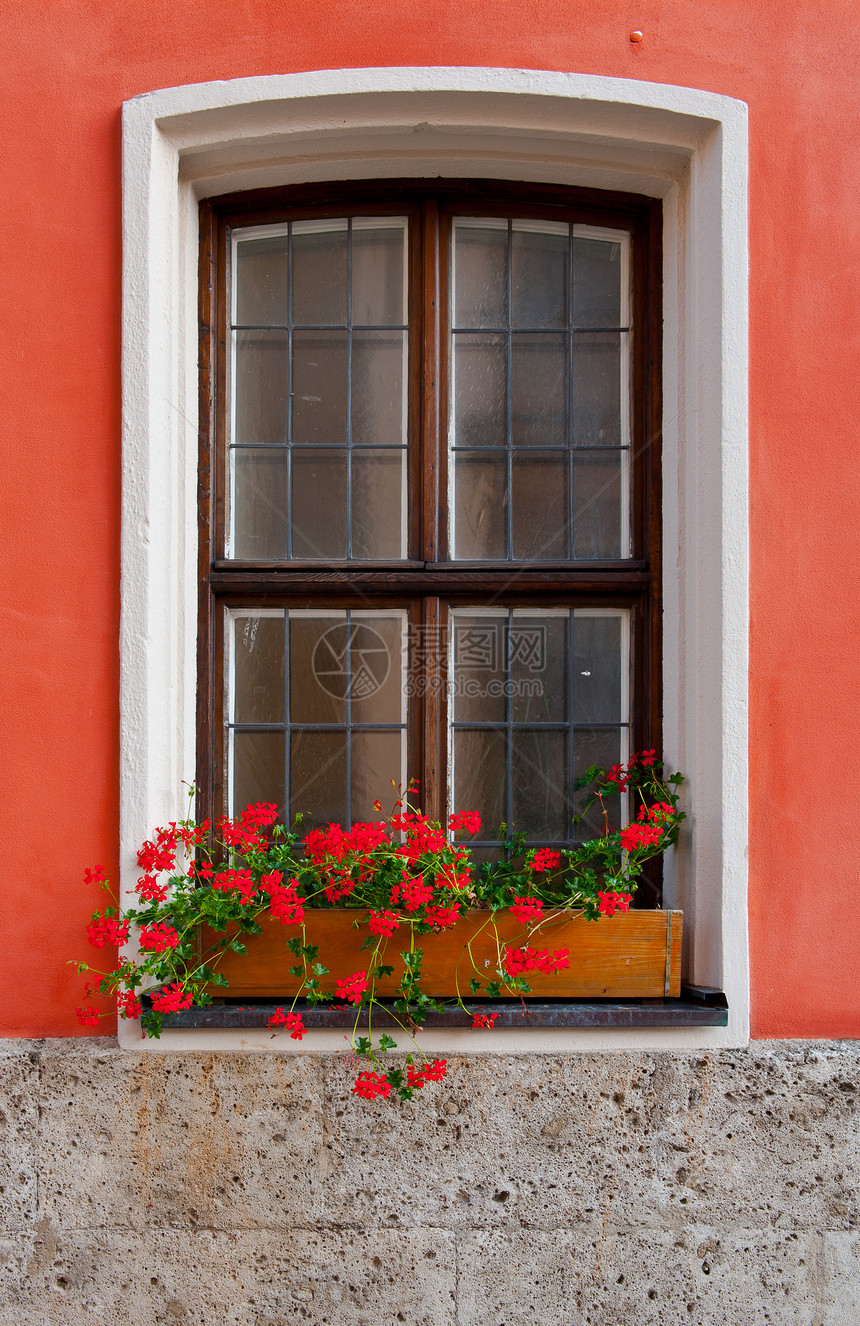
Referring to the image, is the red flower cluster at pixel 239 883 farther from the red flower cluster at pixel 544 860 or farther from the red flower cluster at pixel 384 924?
the red flower cluster at pixel 544 860

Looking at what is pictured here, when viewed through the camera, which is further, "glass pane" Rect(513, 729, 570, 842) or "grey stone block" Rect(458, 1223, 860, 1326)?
"glass pane" Rect(513, 729, 570, 842)

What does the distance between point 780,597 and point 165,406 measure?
1.82 m

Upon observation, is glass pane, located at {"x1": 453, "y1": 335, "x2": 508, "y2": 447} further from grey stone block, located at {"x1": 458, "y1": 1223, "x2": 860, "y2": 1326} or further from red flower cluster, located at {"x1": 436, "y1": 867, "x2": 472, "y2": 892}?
grey stone block, located at {"x1": 458, "y1": 1223, "x2": 860, "y2": 1326}

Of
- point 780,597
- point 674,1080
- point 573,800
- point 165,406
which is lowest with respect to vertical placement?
point 674,1080

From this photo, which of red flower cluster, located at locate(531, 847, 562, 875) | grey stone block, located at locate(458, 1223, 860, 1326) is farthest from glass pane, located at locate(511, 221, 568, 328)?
grey stone block, located at locate(458, 1223, 860, 1326)

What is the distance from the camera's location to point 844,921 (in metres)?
2.25

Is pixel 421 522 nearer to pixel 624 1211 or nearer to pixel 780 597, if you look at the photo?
pixel 780 597

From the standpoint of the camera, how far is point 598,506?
2.53 meters

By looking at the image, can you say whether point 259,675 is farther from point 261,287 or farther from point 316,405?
point 261,287

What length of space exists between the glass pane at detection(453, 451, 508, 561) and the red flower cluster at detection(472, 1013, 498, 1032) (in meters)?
1.31

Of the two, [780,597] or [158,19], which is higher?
[158,19]

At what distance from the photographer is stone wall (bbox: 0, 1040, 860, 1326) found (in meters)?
2.16

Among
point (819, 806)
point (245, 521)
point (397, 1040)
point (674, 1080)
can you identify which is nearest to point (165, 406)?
point (245, 521)

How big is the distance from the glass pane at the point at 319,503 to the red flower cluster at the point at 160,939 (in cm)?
114
